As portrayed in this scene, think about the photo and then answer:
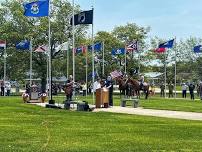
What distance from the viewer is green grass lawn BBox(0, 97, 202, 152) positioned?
1306 cm

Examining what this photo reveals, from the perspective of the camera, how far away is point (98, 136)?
613 inches

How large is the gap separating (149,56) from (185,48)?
23047 mm


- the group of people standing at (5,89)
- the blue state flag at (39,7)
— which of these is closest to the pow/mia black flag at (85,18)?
the blue state flag at (39,7)

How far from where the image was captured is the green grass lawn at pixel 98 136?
13062 mm

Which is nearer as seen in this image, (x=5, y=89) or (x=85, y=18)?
(x=85, y=18)

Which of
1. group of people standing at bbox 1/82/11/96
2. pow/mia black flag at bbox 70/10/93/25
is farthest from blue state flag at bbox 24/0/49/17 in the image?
group of people standing at bbox 1/82/11/96

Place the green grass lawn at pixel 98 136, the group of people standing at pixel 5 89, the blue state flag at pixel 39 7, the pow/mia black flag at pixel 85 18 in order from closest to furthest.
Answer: the green grass lawn at pixel 98 136, the pow/mia black flag at pixel 85 18, the blue state flag at pixel 39 7, the group of people standing at pixel 5 89

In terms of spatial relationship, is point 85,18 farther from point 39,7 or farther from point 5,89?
point 5,89

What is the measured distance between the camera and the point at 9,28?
77625 millimetres

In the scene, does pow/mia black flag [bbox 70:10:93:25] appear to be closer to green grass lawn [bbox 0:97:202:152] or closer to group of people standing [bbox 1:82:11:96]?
green grass lawn [bbox 0:97:202:152]

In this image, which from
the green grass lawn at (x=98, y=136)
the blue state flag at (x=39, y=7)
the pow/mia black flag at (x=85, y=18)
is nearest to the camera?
the green grass lawn at (x=98, y=136)

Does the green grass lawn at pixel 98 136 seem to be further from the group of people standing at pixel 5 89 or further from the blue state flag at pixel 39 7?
the group of people standing at pixel 5 89

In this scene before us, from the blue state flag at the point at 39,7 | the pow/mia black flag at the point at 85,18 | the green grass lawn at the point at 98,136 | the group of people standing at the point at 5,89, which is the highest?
the blue state flag at the point at 39,7

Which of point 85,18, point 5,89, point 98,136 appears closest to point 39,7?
point 85,18
